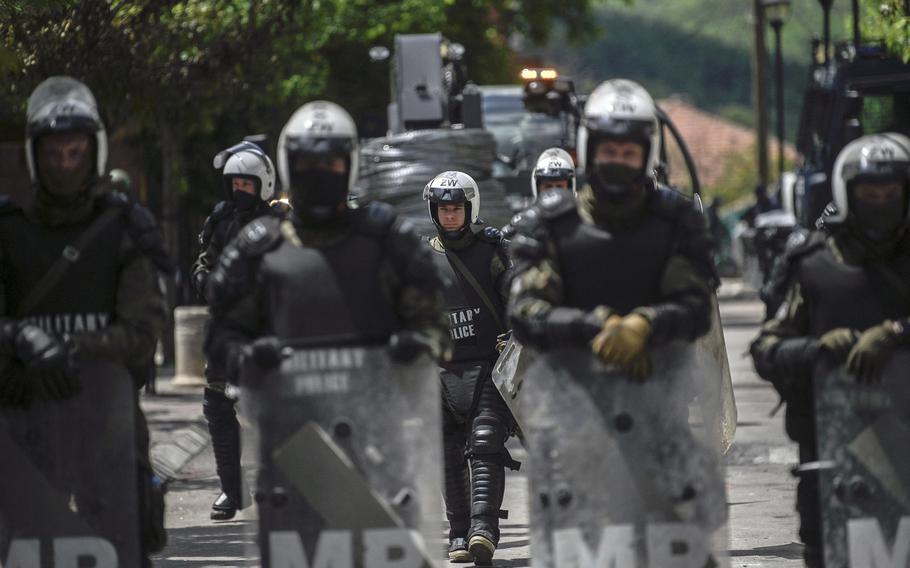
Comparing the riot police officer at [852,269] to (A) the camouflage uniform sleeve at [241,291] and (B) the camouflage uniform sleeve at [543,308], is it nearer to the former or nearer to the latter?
(B) the camouflage uniform sleeve at [543,308]

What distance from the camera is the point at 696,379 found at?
22.1 feet

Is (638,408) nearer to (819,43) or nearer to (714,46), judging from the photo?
(819,43)

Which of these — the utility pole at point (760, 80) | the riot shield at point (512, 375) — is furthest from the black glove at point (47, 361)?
the utility pole at point (760, 80)

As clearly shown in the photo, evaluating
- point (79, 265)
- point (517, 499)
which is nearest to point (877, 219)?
point (79, 265)

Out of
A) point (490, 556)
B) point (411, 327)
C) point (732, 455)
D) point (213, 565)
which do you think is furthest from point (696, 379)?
point (732, 455)

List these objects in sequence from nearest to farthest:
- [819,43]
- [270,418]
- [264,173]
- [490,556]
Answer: [270,418], [490,556], [264,173], [819,43]

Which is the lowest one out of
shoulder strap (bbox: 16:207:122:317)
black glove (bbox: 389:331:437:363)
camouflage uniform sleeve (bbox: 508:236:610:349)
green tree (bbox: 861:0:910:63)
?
black glove (bbox: 389:331:437:363)

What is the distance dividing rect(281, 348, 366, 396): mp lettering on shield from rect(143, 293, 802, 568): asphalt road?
517 millimetres

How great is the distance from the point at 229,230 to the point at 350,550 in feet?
15.2

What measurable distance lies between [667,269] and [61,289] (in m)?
2.07

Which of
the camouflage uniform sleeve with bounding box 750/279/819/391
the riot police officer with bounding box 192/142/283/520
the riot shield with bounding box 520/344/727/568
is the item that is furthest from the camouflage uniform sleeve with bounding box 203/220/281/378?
the riot police officer with bounding box 192/142/283/520

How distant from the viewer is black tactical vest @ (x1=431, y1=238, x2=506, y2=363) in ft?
33.4

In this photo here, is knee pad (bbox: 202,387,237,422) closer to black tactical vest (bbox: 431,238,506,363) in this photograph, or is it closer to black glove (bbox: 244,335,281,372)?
black tactical vest (bbox: 431,238,506,363)

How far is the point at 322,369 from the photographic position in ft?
21.3
